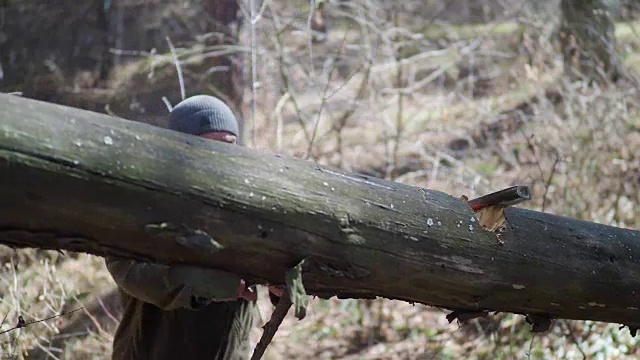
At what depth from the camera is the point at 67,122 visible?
2176 millimetres

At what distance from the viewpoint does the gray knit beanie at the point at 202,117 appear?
11.3 feet

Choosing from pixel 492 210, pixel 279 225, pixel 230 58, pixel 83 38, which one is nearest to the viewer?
pixel 279 225

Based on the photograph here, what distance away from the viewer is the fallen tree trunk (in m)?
2.14

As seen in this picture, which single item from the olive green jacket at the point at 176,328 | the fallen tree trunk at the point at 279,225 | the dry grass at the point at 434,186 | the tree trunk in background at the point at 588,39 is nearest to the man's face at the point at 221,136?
the olive green jacket at the point at 176,328

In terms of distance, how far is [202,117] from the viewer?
3.47 m

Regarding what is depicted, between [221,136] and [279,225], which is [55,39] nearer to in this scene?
[221,136]

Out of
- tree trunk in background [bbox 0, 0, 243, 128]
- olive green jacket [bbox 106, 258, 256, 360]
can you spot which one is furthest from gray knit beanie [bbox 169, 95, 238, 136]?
tree trunk in background [bbox 0, 0, 243, 128]

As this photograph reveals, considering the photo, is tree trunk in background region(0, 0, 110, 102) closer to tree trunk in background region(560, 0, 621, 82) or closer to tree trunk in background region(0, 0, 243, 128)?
tree trunk in background region(0, 0, 243, 128)

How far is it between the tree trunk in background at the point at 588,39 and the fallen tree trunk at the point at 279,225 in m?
5.52

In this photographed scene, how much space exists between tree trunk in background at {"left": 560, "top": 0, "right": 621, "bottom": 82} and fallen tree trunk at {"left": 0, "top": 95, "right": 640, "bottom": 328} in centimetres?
Answer: 552

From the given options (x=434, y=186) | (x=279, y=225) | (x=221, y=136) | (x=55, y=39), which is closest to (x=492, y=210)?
(x=279, y=225)

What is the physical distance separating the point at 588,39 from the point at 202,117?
6.54m

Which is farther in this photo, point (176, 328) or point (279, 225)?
point (176, 328)

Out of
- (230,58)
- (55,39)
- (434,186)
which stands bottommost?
(434,186)
